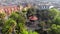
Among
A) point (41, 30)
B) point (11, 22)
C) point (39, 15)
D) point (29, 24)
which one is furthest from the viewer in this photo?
point (39, 15)

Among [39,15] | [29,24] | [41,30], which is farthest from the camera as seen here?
[39,15]

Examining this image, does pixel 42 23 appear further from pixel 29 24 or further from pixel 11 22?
pixel 11 22

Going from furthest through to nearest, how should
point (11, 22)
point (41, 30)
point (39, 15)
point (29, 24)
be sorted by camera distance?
point (39, 15) < point (29, 24) < point (41, 30) < point (11, 22)

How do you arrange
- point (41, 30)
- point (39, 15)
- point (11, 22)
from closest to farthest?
point (11, 22) → point (41, 30) → point (39, 15)

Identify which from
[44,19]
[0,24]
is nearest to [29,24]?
[44,19]

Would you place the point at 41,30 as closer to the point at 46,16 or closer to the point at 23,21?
the point at 23,21

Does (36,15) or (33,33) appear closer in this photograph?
(33,33)

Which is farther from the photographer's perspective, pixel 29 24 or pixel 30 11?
pixel 30 11

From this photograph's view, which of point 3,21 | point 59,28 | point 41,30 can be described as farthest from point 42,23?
point 3,21
